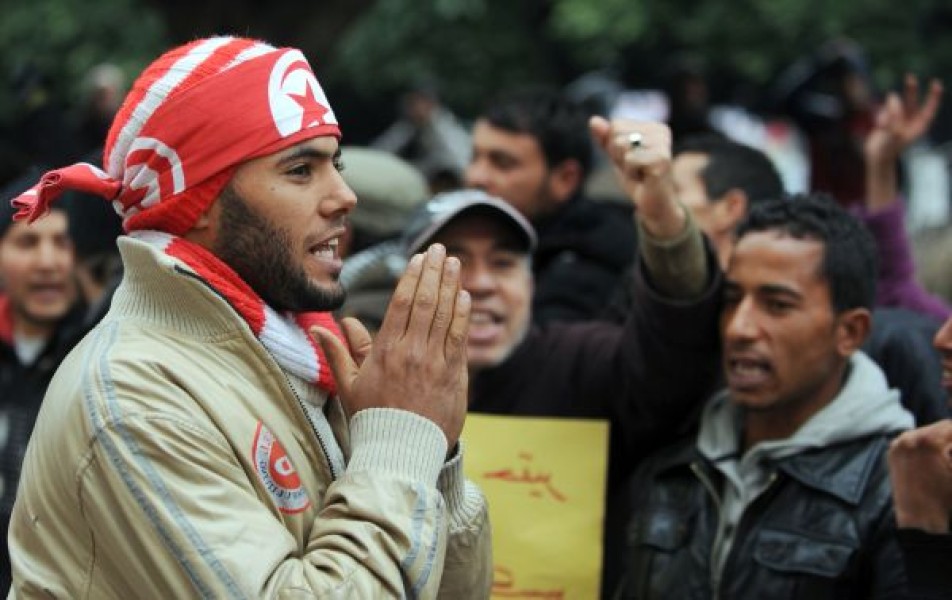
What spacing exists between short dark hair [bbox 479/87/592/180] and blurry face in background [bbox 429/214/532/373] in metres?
1.36

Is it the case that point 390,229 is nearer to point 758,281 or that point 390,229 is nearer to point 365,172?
point 365,172

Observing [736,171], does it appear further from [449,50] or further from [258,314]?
[449,50]

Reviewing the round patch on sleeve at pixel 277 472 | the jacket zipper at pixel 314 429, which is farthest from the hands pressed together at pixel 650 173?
the round patch on sleeve at pixel 277 472

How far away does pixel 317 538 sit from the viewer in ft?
8.95

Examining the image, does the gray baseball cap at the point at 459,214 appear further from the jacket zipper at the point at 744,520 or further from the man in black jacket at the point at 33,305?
the man in black jacket at the point at 33,305

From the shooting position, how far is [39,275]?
18.6ft

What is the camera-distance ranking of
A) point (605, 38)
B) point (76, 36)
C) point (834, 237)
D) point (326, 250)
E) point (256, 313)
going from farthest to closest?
point (76, 36) < point (605, 38) < point (834, 237) < point (326, 250) < point (256, 313)

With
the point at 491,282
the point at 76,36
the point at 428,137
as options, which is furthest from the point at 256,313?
the point at 76,36

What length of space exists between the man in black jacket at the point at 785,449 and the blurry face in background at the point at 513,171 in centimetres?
171

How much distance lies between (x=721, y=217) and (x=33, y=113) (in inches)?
179

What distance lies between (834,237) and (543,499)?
1.00 meters

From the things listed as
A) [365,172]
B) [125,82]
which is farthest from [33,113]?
[125,82]

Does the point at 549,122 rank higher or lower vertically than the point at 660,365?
higher

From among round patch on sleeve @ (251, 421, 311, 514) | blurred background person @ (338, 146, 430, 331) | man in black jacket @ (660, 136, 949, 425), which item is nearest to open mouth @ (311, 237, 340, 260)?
round patch on sleeve @ (251, 421, 311, 514)
